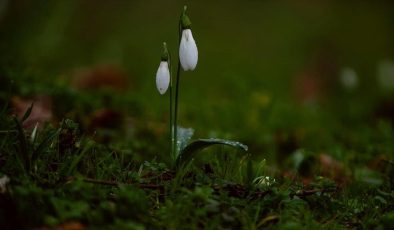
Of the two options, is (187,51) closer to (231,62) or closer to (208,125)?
(208,125)

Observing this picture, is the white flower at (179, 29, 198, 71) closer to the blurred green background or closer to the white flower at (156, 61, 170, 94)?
the white flower at (156, 61, 170, 94)

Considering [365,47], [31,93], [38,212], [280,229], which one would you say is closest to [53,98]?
[31,93]

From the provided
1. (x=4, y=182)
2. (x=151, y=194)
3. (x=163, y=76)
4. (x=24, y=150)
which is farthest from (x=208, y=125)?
(x=4, y=182)

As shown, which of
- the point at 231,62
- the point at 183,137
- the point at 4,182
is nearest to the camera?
the point at 4,182

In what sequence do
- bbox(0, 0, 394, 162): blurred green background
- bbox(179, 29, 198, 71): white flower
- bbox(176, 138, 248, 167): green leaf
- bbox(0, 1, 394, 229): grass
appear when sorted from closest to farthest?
bbox(0, 1, 394, 229): grass → bbox(176, 138, 248, 167): green leaf → bbox(179, 29, 198, 71): white flower → bbox(0, 0, 394, 162): blurred green background

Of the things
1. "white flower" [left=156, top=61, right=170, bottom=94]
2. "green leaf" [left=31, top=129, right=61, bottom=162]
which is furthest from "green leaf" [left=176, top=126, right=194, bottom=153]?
"green leaf" [left=31, top=129, right=61, bottom=162]

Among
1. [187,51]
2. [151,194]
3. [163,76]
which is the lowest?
[151,194]

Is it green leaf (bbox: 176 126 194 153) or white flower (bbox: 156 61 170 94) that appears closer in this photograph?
white flower (bbox: 156 61 170 94)
